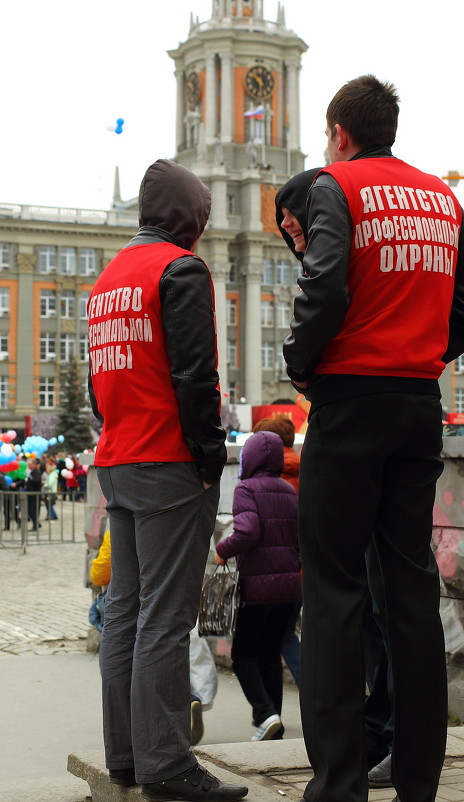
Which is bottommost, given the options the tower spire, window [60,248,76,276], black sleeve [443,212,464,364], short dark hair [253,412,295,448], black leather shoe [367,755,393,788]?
black leather shoe [367,755,393,788]

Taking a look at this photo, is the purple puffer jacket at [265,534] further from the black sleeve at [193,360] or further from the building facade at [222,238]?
the building facade at [222,238]

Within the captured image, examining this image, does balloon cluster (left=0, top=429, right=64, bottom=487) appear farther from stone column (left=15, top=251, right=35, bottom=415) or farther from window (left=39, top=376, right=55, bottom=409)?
window (left=39, top=376, right=55, bottom=409)

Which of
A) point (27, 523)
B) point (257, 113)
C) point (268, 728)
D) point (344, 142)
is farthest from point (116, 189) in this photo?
point (344, 142)

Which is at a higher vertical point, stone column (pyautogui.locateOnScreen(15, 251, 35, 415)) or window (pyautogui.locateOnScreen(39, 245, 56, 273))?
window (pyautogui.locateOnScreen(39, 245, 56, 273))

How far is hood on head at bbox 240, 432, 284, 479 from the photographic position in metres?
6.29

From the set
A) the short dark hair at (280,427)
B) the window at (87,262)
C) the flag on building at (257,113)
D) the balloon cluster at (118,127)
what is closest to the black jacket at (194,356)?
the short dark hair at (280,427)

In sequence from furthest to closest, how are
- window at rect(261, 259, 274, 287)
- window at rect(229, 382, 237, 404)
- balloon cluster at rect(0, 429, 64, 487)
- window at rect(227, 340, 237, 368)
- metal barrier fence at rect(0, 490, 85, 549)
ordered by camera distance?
window at rect(261, 259, 274, 287), window at rect(227, 340, 237, 368), window at rect(229, 382, 237, 404), balloon cluster at rect(0, 429, 64, 487), metal barrier fence at rect(0, 490, 85, 549)

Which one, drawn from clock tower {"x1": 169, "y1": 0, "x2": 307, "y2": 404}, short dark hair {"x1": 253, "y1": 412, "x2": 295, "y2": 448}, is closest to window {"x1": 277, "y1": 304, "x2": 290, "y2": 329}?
clock tower {"x1": 169, "y1": 0, "x2": 307, "y2": 404}

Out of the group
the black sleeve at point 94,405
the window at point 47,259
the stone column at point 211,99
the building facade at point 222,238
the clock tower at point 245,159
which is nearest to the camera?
the black sleeve at point 94,405

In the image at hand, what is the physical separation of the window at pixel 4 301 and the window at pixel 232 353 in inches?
718

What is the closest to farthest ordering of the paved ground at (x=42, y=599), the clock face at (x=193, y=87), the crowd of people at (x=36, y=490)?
1. the paved ground at (x=42, y=599)
2. the crowd of people at (x=36, y=490)
3. the clock face at (x=193, y=87)

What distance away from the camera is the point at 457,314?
11.6 feet

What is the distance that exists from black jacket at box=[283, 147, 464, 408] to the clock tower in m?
82.8

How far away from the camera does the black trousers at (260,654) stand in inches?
243
